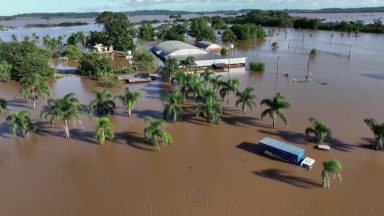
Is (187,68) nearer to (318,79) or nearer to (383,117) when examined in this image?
(318,79)

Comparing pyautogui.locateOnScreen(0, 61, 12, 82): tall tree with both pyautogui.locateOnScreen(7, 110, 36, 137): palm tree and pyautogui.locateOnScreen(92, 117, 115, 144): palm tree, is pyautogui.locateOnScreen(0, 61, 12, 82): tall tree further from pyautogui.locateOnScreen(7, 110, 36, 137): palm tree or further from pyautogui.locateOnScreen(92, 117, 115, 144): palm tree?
pyautogui.locateOnScreen(92, 117, 115, 144): palm tree

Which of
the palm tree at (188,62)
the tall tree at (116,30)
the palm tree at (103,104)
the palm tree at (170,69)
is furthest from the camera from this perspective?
the tall tree at (116,30)

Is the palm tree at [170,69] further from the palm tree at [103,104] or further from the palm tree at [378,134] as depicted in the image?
the palm tree at [378,134]

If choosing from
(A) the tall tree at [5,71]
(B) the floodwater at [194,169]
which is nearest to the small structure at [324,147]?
(B) the floodwater at [194,169]

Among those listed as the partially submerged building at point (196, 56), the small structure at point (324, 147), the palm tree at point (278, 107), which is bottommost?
the small structure at point (324, 147)

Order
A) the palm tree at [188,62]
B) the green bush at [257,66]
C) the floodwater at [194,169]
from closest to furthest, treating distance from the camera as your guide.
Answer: the floodwater at [194,169], the palm tree at [188,62], the green bush at [257,66]

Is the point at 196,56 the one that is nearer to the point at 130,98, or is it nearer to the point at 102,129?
the point at 130,98

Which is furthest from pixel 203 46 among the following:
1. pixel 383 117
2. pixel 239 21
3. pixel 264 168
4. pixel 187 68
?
pixel 239 21
